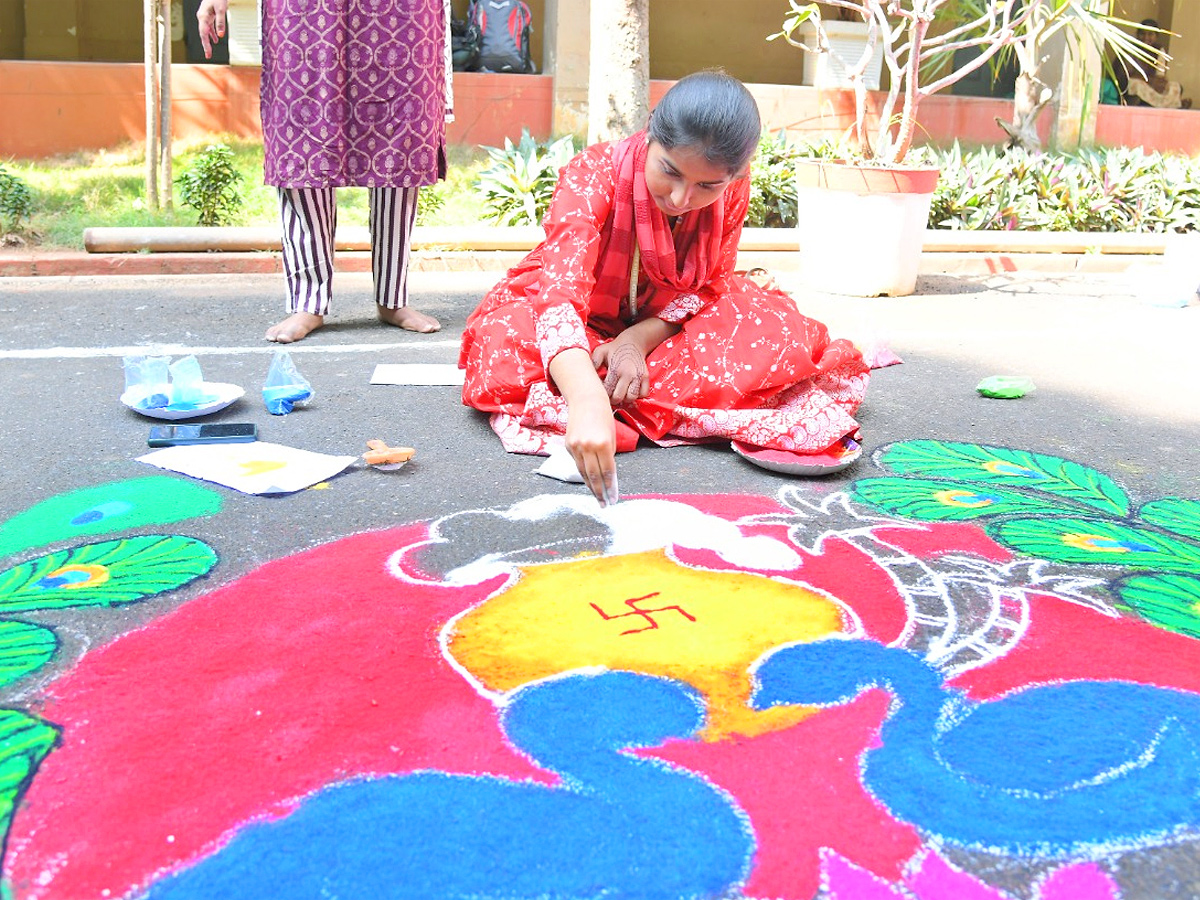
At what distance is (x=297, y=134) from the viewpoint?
12.2 ft

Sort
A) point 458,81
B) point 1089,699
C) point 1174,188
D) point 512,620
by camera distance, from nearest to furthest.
Result: point 1089,699 < point 512,620 < point 1174,188 < point 458,81

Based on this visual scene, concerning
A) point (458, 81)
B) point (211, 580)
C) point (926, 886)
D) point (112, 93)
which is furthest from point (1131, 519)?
point (112, 93)

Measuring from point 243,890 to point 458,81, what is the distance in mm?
7003

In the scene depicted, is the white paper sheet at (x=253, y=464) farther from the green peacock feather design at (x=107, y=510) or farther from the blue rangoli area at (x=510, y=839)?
the blue rangoli area at (x=510, y=839)

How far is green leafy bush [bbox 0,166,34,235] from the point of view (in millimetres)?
5195

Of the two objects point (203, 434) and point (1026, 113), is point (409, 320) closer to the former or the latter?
point (203, 434)

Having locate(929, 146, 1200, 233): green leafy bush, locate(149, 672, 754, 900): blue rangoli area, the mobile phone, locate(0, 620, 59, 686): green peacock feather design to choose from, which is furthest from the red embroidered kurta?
locate(929, 146, 1200, 233): green leafy bush

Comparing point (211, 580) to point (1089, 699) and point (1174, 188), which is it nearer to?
point (1089, 699)

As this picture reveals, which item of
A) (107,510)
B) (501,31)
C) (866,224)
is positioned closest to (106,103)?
(501,31)

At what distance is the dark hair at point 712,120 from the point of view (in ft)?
7.57

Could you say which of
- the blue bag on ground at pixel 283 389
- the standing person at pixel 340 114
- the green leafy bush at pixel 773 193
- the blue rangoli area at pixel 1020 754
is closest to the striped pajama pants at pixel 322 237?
the standing person at pixel 340 114

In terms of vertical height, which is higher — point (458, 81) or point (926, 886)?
point (458, 81)

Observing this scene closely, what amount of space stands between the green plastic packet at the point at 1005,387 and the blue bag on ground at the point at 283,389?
1929mm

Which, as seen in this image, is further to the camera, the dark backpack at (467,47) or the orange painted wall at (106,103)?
the dark backpack at (467,47)
